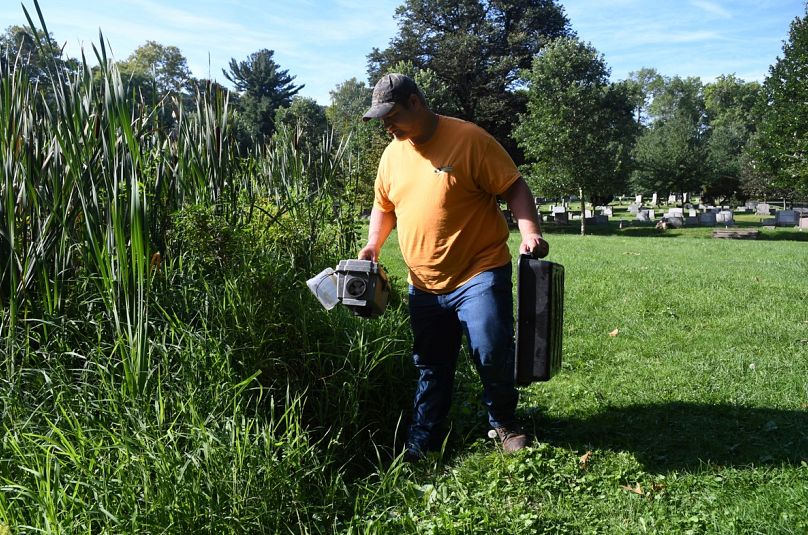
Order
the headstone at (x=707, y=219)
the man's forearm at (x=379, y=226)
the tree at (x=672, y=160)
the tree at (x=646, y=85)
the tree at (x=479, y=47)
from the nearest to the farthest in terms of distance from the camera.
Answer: the man's forearm at (x=379, y=226)
the headstone at (x=707, y=219)
the tree at (x=479, y=47)
the tree at (x=672, y=160)
the tree at (x=646, y=85)

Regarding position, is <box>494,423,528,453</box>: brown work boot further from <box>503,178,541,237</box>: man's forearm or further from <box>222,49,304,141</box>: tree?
<box>222,49,304,141</box>: tree

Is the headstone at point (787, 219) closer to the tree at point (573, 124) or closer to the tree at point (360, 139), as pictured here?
the tree at point (573, 124)

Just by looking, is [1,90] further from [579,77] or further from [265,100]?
[265,100]

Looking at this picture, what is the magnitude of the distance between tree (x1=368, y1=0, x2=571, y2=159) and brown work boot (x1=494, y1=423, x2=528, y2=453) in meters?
29.9

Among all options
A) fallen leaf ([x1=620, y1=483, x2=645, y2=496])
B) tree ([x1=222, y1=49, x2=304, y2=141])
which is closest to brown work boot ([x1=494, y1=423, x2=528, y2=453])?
fallen leaf ([x1=620, y1=483, x2=645, y2=496])

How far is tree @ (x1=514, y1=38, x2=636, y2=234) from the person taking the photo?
1043 inches

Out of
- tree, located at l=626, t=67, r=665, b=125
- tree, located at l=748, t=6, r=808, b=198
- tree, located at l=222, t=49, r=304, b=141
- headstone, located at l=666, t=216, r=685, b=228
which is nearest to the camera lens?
tree, located at l=748, t=6, r=808, b=198

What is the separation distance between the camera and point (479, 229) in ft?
10.5

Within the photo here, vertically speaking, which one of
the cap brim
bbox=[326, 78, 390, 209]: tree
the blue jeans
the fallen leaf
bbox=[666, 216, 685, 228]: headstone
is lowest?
the fallen leaf

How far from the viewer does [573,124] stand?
87.7ft

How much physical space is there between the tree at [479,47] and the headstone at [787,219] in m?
12.3

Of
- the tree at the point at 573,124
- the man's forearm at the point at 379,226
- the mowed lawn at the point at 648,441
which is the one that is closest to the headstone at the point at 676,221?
the tree at the point at 573,124

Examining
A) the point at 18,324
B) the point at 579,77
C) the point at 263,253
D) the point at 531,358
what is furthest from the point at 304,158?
the point at 579,77

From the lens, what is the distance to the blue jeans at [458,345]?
311 centimetres
